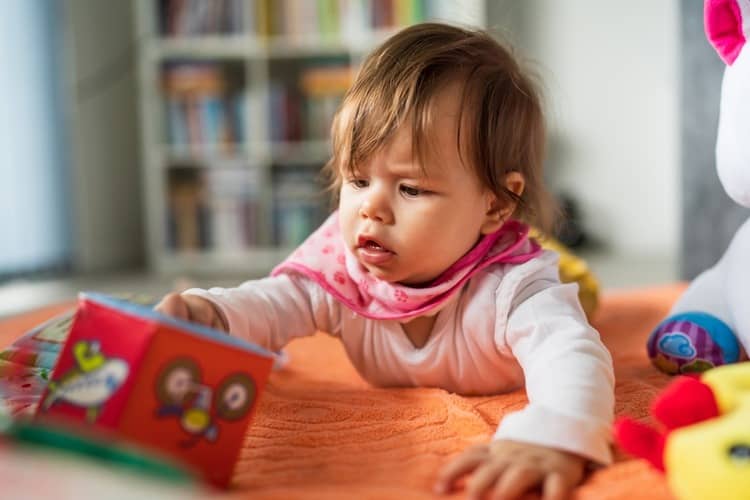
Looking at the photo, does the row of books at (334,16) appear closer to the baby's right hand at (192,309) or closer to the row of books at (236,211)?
the row of books at (236,211)

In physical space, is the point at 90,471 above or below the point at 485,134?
below

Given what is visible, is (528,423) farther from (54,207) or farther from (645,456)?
(54,207)

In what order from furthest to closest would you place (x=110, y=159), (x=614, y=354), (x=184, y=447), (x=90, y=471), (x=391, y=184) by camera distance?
(x=110, y=159) < (x=614, y=354) < (x=391, y=184) < (x=184, y=447) < (x=90, y=471)

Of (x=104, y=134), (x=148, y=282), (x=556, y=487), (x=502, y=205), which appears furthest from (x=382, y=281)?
(x=104, y=134)

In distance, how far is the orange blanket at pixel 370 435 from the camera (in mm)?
650

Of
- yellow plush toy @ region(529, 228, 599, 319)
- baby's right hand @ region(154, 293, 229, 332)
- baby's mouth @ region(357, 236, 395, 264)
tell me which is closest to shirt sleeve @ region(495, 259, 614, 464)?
baby's mouth @ region(357, 236, 395, 264)

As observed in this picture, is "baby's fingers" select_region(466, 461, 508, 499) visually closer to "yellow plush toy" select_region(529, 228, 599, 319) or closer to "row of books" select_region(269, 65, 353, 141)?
"yellow plush toy" select_region(529, 228, 599, 319)

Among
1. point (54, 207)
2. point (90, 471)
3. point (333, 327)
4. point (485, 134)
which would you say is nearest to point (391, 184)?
point (485, 134)

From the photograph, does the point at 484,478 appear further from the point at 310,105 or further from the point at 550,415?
the point at 310,105

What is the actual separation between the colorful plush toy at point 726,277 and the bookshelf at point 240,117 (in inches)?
79.8

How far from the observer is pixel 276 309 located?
0.98 meters

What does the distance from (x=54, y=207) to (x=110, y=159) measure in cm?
38

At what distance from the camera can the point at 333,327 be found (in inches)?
40.4

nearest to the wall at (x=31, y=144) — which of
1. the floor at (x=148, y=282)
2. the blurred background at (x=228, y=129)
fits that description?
the blurred background at (x=228, y=129)
